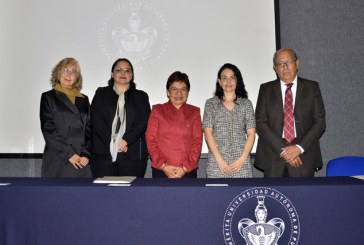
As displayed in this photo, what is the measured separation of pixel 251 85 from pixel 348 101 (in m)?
1.03

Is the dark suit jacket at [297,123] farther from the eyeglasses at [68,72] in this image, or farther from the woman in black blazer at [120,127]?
the eyeglasses at [68,72]

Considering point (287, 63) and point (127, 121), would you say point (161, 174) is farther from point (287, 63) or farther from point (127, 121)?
point (287, 63)

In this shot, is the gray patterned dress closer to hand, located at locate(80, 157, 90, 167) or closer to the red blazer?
the red blazer

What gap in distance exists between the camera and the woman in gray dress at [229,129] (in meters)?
2.96

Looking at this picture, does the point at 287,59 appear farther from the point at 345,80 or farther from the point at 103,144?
the point at 103,144

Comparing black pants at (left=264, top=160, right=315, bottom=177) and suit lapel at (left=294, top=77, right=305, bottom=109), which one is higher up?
suit lapel at (left=294, top=77, right=305, bottom=109)

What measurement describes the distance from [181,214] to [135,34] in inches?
96.4

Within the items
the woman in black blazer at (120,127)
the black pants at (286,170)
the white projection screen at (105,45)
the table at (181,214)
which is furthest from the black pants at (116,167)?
the table at (181,214)

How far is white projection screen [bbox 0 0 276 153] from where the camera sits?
12.5 feet

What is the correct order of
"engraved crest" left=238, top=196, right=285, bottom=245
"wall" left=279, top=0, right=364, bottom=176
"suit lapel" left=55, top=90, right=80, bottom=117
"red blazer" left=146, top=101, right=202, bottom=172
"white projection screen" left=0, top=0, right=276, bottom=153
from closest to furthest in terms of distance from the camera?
"engraved crest" left=238, top=196, right=285, bottom=245 → "red blazer" left=146, top=101, right=202, bottom=172 → "suit lapel" left=55, top=90, right=80, bottom=117 → "white projection screen" left=0, top=0, right=276, bottom=153 → "wall" left=279, top=0, right=364, bottom=176

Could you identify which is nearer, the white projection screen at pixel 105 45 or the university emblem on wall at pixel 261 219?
the university emblem on wall at pixel 261 219

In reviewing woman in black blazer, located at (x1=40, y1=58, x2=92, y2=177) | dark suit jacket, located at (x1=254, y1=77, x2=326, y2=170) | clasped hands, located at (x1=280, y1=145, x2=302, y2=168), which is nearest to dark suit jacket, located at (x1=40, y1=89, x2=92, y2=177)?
woman in black blazer, located at (x1=40, y1=58, x2=92, y2=177)

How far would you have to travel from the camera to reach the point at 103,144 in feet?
10.4

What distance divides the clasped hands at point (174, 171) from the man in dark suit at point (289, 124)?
65cm
